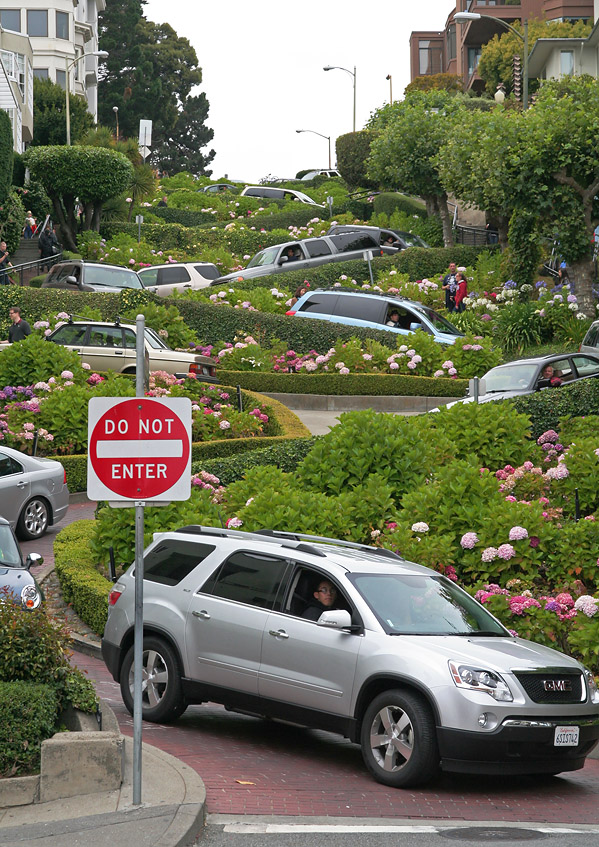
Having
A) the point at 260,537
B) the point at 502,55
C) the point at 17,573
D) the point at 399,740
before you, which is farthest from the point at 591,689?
the point at 502,55

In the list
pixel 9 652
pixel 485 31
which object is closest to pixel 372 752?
pixel 9 652

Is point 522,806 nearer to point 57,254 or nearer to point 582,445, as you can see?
point 582,445

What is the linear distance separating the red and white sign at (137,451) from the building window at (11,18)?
79287 millimetres

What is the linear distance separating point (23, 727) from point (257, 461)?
9160 millimetres

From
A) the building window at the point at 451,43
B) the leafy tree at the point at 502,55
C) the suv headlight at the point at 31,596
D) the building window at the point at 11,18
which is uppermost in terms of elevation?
the building window at the point at 451,43

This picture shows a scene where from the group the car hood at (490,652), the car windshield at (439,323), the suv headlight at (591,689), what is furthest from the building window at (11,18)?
the suv headlight at (591,689)

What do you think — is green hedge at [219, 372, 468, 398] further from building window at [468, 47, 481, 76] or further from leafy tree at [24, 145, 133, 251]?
building window at [468, 47, 481, 76]

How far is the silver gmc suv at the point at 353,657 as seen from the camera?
7742 millimetres

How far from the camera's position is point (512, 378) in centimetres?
2072

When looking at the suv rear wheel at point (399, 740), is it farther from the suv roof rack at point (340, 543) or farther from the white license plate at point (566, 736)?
the suv roof rack at point (340, 543)

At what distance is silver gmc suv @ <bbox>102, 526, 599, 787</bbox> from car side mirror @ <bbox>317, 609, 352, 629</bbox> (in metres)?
0.01

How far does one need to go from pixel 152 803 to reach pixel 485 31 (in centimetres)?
8280

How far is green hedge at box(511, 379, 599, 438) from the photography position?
17109 mm

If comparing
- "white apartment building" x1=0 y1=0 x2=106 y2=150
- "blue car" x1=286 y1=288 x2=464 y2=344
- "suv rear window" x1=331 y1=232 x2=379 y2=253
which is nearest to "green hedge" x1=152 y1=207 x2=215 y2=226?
"suv rear window" x1=331 y1=232 x2=379 y2=253
